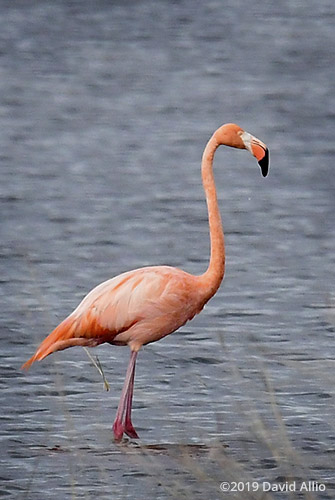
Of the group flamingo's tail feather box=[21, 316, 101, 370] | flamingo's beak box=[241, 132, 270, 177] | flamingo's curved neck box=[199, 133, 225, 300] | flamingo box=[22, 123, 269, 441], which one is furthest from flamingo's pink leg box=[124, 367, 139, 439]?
flamingo's beak box=[241, 132, 270, 177]

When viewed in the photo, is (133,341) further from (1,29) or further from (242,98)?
(1,29)

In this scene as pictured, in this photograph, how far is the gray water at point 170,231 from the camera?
6383mm

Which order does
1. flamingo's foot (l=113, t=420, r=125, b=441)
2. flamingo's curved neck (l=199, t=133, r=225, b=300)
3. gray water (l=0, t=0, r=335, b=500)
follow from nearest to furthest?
1. gray water (l=0, t=0, r=335, b=500)
2. flamingo's foot (l=113, t=420, r=125, b=441)
3. flamingo's curved neck (l=199, t=133, r=225, b=300)

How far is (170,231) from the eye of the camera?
429 inches

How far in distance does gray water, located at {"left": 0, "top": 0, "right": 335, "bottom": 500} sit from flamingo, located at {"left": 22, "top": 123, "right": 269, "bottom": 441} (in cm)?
33

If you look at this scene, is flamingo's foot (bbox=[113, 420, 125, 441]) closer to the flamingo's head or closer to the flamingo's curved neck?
the flamingo's curved neck

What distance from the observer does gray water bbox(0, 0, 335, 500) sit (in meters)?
6.38

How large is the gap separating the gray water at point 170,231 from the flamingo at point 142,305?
331 millimetres

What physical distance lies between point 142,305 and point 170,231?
407 cm

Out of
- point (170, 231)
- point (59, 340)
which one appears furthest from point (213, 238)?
point (170, 231)

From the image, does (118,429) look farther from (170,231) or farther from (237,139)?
(170,231)

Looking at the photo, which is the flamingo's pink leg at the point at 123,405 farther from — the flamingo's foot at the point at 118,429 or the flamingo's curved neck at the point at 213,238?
the flamingo's curved neck at the point at 213,238

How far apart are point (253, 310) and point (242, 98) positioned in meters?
7.20

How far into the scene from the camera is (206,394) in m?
7.46
